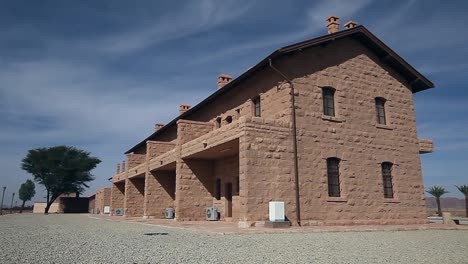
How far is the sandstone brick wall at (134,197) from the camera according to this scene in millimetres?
26906

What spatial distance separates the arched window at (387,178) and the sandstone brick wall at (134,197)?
17.7 metres

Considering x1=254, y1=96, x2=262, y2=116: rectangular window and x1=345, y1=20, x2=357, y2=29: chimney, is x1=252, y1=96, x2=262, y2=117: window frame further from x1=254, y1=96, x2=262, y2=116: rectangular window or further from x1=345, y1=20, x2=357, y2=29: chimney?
x1=345, y1=20, x2=357, y2=29: chimney

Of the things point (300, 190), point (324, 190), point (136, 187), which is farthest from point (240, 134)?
point (136, 187)

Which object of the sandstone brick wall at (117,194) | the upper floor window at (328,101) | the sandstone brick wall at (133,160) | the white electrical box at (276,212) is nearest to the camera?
the white electrical box at (276,212)

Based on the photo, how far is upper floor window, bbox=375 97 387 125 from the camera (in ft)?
60.6

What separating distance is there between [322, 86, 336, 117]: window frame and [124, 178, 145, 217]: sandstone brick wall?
17.0 meters

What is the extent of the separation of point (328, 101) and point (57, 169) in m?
46.6

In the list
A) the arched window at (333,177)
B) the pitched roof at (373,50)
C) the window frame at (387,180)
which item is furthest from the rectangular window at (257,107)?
the window frame at (387,180)

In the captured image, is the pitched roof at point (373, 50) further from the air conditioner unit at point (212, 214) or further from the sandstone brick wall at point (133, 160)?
the sandstone brick wall at point (133, 160)

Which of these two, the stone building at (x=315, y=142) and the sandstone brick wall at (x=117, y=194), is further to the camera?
the sandstone brick wall at (x=117, y=194)

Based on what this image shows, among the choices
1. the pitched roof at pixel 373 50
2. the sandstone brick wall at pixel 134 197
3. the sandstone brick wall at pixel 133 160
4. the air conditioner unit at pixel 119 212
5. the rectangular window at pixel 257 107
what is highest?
the pitched roof at pixel 373 50

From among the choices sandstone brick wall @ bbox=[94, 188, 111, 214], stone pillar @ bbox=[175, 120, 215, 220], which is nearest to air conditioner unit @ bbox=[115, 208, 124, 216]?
sandstone brick wall @ bbox=[94, 188, 111, 214]

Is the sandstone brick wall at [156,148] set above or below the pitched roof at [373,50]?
below

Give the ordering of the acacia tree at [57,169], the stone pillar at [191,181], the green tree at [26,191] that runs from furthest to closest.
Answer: the green tree at [26,191] → the acacia tree at [57,169] → the stone pillar at [191,181]
